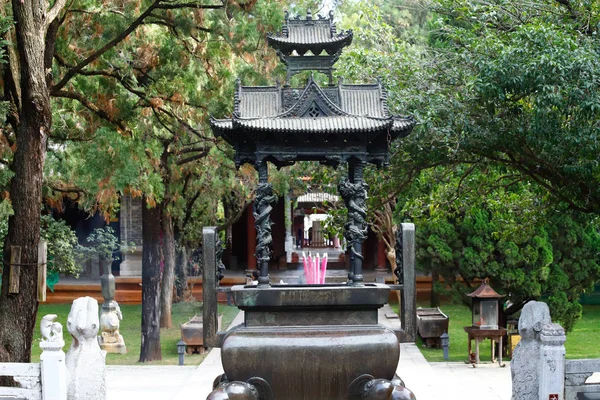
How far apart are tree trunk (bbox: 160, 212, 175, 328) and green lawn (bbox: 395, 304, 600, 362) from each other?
256 inches

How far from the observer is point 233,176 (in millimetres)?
21562

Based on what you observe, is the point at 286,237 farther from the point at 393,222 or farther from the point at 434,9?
the point at 434,9

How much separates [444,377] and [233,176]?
877cm

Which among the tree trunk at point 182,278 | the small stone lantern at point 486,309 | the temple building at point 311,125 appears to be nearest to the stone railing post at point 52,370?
the temple building at point 311,125

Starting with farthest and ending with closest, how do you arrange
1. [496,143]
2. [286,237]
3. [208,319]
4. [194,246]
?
[286,237], [194,246], [496,143], [208,319]

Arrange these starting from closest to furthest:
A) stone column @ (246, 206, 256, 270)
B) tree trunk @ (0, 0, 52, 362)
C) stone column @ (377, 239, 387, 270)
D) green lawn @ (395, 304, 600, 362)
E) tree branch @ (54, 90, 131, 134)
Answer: tree trunk @ (0, 0, 52, 362)
tree branch @ (54, 90, 131, 134)
green lawn @ (395, 304, 600, 362)
stone column @ (377, 239, 387, 270)
stone column @ (246, 206, 256, 270)

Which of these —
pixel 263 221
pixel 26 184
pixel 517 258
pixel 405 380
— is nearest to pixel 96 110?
pixel 26 184

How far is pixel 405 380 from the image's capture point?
44.3 feet

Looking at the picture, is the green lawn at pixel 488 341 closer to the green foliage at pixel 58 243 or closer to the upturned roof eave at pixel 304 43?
the green foliage at pixel 58 243

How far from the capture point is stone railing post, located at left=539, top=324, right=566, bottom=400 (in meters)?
9.20

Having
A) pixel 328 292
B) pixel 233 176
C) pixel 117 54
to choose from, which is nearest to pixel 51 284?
pixel 233 176

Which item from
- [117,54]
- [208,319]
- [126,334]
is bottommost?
[126,334]

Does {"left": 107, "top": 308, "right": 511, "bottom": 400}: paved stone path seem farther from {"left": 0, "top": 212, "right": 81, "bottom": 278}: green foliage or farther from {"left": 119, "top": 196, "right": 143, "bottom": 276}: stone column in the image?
{"left": 119, "top": 196, "right": 143, "bottom": 276}: stone column

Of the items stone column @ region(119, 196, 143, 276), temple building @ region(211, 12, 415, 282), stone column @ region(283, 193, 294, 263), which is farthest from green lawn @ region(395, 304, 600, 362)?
stone column @ region(119, 196, 143, 276)
